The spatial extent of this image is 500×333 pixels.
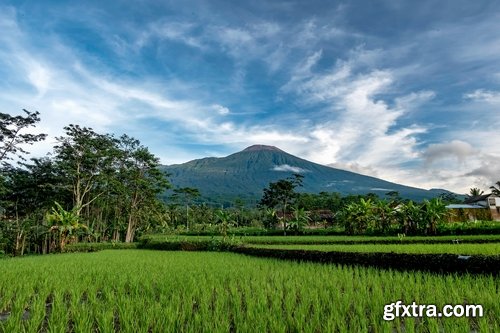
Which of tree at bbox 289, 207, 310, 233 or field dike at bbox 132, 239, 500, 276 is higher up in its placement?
tree at bbox 289, 207, 310, 233

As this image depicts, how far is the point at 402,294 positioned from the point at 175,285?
463 centimetres

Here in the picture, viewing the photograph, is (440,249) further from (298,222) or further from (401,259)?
(298,222)

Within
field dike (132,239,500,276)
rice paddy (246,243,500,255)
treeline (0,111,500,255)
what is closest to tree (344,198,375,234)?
treeline (0,111,500,255)

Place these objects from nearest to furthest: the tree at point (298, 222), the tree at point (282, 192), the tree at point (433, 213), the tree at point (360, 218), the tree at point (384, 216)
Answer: the tree at point (433, 213), the tree at point (384, 216), the tree at point (360, 218), the tree at point (298, 222), the tree at point (282, 192)

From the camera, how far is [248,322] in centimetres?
467

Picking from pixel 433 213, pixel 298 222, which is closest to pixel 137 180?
pixel 298 222

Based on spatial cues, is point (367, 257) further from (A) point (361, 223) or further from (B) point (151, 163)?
(B) point (151, 163)

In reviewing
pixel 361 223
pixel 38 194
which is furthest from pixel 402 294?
pixel 38 194

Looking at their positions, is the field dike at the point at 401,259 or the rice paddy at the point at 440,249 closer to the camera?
the field dike at the point at 401,259

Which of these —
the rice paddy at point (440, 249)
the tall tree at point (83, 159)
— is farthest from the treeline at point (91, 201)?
the rice paddy at point (440, 249)

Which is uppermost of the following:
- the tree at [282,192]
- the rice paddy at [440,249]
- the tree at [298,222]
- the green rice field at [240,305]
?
the tree at [282,192]

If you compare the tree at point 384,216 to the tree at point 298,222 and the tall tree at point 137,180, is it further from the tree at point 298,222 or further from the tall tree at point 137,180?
the tall tree at point 137,180

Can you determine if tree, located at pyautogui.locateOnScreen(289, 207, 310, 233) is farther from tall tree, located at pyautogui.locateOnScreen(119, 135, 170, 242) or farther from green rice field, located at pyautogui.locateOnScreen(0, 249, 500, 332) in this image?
green rice field, located at pyautogui.locateOnScreen(0, 249, 500, 332)

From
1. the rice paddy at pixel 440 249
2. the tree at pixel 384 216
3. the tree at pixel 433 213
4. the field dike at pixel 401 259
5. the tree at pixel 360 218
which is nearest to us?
the field dike at pixel 401 259
